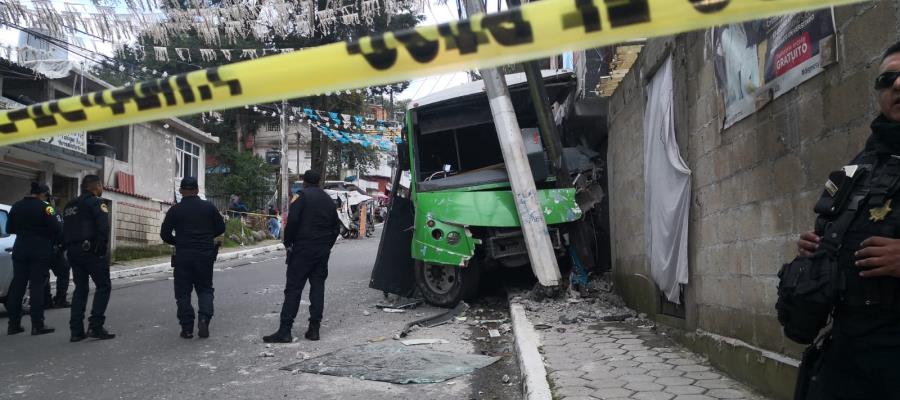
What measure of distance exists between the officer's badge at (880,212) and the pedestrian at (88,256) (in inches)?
246

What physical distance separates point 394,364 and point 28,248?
437cm

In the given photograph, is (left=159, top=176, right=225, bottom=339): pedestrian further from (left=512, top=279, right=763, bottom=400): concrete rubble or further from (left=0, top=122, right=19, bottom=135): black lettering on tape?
(left=0, top=122, right=19, bottom=135): black lettering on tape

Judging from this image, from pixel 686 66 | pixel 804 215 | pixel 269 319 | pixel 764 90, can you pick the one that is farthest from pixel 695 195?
pixel 269 319

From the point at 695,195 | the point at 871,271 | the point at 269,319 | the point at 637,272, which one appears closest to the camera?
the point at 871,271

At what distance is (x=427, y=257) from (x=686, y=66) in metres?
3.72

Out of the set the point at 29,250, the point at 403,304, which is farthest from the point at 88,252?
the point at 403,304

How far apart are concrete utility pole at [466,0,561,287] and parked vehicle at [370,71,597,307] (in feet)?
1.02

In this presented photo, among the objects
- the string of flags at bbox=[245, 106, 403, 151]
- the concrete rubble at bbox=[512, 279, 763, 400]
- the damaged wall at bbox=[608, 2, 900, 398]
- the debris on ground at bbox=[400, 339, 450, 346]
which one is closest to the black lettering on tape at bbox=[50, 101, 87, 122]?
the concrete rubble at bbox=[512, 279, 763, 400]

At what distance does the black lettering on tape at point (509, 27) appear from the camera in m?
1.63

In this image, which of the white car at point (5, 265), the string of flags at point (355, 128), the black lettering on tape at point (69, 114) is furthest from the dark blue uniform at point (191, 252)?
the string of flags at point (355, 128)

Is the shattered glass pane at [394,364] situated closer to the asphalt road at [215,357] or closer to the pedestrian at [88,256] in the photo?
the asphalt road at [215,357]

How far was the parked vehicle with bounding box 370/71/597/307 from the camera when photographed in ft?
23.5

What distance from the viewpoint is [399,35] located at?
1.75 meters

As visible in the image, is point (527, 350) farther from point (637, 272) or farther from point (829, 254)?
point (829, 254)
